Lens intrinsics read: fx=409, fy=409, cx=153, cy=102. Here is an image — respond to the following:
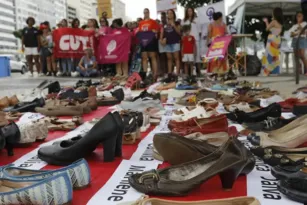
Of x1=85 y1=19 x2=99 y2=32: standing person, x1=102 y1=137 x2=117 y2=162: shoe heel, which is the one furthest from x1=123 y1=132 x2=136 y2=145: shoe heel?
x1=85 y1=19 x2=99 y2=32: standing person

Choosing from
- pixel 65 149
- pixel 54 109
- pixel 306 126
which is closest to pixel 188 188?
pixel 65 149

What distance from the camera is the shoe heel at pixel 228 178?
1795 millimetres

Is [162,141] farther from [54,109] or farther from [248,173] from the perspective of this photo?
[54,109]

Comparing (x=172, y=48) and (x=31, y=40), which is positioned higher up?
(x=31, y=40)

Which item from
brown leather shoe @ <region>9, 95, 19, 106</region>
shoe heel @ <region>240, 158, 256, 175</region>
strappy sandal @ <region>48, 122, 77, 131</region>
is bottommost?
shoe heel @ <region>240, 158, 256, 175</region>

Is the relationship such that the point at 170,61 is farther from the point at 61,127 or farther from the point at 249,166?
the point at 249,166

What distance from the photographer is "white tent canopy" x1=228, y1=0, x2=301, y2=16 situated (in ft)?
43.4

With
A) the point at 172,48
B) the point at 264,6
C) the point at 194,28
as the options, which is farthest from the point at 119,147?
the point at 264,6

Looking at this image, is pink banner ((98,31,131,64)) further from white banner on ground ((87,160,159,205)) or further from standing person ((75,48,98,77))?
white banner on ground ((87,160,159,205))

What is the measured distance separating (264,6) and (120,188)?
1330 cm

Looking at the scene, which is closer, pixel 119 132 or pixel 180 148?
pixel 180 148

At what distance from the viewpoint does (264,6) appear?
46.1 feet

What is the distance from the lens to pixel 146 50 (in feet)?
32.3

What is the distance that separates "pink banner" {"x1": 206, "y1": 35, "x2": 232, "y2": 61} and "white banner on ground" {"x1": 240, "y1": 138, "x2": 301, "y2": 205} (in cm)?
697
